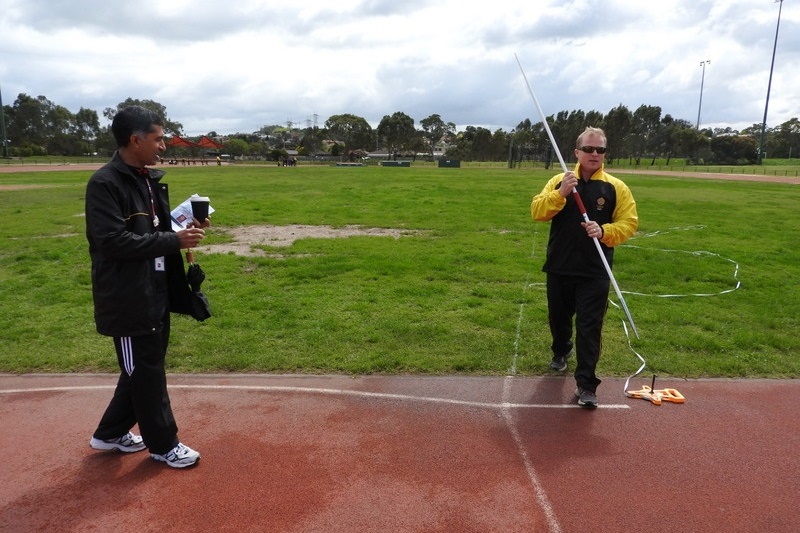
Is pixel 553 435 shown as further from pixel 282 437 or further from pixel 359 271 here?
pixel 359 271

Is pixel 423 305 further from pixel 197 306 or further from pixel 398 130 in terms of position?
pixel 398 130

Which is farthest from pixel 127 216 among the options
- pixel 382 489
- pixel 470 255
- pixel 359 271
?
pixel 470 255

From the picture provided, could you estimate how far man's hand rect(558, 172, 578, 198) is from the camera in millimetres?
4349

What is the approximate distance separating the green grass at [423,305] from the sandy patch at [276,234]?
46 centimetres

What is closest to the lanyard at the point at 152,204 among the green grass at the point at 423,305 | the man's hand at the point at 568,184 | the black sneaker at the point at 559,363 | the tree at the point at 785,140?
the green grass at the point at 423,305

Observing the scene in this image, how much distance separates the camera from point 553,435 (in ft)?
13.5

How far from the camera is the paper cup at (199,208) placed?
355 cm

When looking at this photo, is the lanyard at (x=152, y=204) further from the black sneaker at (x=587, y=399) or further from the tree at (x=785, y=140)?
the tree at (x=785, y=140)

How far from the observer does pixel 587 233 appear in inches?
178

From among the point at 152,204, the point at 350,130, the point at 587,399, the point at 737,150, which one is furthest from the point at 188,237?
the point at 350,130

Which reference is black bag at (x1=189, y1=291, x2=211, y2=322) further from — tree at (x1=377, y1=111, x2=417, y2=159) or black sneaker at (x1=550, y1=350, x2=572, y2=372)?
tree at (x1=377, y1=111, x2=417, y2=159)

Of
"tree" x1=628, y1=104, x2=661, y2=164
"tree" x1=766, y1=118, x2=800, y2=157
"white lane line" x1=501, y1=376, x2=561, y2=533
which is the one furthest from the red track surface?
"tree" x1=766, y1=118, x2=800, y2=157

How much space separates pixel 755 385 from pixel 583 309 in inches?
79.9

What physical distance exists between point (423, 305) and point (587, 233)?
3.41m
